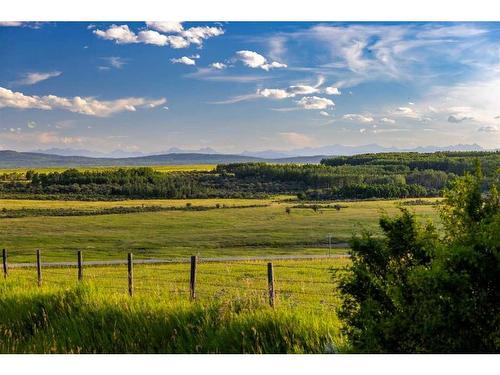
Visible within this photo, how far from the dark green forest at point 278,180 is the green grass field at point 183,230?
2.52 m

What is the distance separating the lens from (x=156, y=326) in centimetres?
684

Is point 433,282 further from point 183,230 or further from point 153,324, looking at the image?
point 183,230

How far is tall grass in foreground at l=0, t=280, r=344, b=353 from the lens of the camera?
19.8 ft

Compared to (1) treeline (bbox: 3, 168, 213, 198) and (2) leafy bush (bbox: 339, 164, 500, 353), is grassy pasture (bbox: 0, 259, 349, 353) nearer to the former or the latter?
(2) leafy bush (bbox: 339, 164, 500, 353)

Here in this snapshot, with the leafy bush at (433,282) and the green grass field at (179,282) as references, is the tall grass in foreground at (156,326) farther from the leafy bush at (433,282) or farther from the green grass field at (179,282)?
the leafy bush at (433,282)

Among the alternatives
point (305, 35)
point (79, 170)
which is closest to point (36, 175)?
point (79, 170)

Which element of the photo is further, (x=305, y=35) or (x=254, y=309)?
(x=305, y=35)

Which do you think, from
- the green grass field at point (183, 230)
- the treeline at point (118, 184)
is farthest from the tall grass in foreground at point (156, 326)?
the green grass field at point (183, 230)

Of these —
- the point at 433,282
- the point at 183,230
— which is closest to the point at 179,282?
the point at 433,282

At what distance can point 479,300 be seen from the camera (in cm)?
398

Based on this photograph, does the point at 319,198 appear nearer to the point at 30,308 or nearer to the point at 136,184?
the point at 136,184

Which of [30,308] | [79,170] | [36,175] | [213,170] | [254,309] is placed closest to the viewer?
[254,309]

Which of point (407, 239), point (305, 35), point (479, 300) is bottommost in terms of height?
point (479, 300)

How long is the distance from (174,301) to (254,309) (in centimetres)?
131
